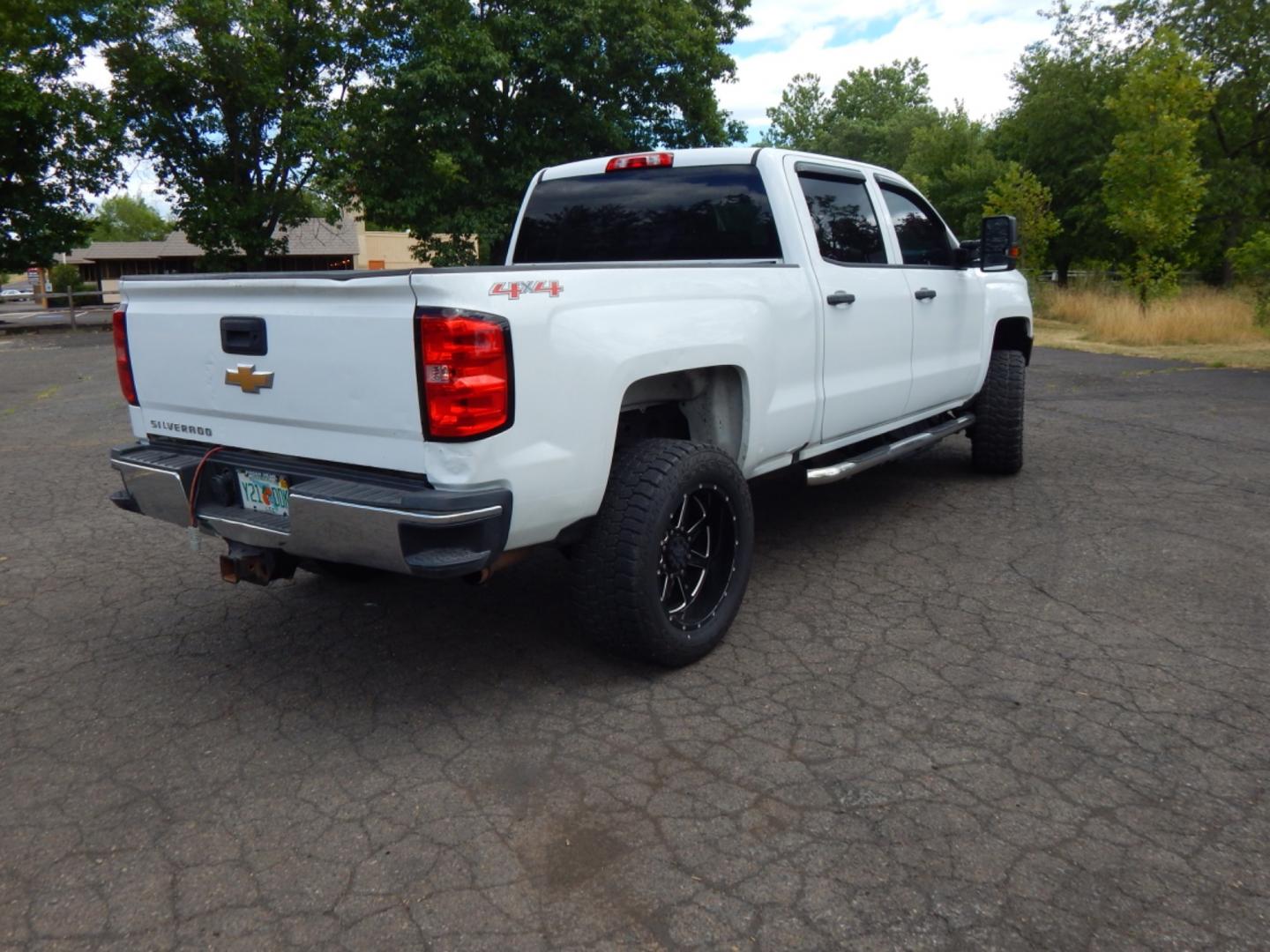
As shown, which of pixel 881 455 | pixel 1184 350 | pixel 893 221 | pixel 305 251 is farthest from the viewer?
pixel 305 251

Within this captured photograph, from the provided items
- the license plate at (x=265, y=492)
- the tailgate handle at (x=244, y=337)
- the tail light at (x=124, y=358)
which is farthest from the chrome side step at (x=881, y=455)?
the tail light at (x=124, y=358)

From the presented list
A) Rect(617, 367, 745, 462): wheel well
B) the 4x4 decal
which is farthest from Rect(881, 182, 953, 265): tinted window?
the 4x4 decal

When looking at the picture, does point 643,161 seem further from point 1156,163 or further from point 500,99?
point 500,99

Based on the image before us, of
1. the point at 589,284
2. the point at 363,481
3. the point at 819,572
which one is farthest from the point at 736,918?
the point at 819,572

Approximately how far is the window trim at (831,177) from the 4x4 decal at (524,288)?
180 cm

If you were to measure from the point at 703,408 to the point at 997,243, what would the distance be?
288 cm

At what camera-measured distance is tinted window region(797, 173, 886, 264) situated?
16.0ft

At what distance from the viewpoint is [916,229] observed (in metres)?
5.89

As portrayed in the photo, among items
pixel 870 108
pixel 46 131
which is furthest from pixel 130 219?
pixel 46 131

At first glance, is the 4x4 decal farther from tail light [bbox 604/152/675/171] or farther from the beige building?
the beige building

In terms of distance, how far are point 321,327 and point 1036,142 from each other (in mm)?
33319

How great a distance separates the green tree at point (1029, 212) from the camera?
22312 mm

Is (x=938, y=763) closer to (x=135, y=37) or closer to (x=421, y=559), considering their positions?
(x=421, y=559)

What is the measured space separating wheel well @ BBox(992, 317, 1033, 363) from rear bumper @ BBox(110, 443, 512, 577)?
4962 millimetres
